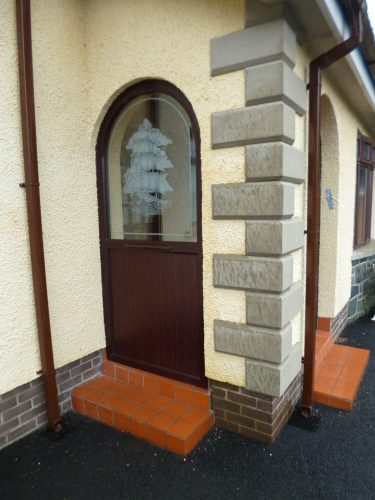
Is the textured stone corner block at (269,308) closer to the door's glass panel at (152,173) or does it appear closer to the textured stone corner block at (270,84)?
the door's glass panel at (152,173)

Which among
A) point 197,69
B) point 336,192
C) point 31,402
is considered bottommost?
point 31,402

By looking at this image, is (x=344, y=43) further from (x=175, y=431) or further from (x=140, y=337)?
(x=175, y=431)

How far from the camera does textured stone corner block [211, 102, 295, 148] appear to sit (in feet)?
7.16

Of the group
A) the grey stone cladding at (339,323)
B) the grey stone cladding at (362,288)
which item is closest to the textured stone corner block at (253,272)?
the grey stone cladding at (339,323)

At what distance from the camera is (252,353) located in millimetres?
2477

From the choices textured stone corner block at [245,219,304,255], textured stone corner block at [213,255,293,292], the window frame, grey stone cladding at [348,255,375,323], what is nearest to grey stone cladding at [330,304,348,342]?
grey stone cladding at [348,255,375,323]

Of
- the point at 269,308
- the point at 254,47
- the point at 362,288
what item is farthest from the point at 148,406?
the point at 362,288

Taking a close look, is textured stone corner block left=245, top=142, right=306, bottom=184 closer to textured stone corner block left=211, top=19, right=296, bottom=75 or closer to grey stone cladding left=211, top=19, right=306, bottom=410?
grey stone cladding left=211, top=19, right=306, bottom=410

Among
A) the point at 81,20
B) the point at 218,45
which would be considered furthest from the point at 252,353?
the point at 81,20

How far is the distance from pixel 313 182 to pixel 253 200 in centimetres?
69

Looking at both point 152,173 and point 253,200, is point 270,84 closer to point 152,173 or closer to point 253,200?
point 253,200

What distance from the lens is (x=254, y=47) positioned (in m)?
2.22

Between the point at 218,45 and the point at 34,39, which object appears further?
the point at 34,39

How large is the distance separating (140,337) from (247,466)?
4.41ft
